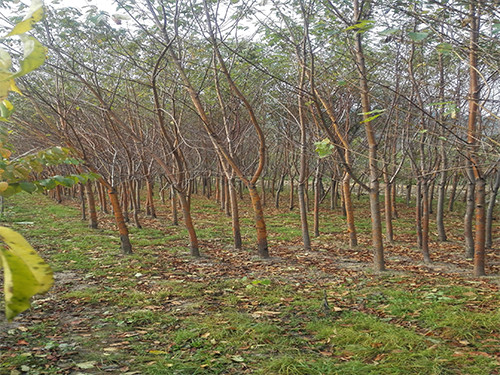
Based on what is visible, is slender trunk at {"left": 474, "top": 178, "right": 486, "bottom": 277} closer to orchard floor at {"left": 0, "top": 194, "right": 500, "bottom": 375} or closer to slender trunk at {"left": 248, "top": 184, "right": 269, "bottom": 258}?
orchard floor at {"left": 0, "top": 194, "right": 500, "bottom": 375}

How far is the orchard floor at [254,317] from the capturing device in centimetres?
347

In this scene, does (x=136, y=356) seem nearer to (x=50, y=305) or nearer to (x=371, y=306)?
(x=50, y=305)

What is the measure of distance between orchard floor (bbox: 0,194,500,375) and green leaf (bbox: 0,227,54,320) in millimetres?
1554

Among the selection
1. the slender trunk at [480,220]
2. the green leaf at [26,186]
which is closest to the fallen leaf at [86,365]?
the green leaf at [26,186]

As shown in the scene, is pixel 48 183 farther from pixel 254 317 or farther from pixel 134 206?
pixel 134 206

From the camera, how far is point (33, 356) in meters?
3.54

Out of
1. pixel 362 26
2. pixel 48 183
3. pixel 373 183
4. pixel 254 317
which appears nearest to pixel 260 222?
pixel 373 183

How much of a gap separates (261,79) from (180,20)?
3.57 meters

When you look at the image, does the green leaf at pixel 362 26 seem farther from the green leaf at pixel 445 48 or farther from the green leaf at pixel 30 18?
the green leaf at pixel 30 18

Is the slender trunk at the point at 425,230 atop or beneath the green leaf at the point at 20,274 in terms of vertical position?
beneath

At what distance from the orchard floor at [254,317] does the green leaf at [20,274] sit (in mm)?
1554

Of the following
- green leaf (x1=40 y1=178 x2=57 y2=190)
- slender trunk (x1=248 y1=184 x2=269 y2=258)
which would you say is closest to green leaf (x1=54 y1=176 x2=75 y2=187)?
green leaf (x1=40 y1=178 x2=57 y2=190)

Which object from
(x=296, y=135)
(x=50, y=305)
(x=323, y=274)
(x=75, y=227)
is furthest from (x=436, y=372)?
(x=296, y=135)

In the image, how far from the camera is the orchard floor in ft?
11.4
